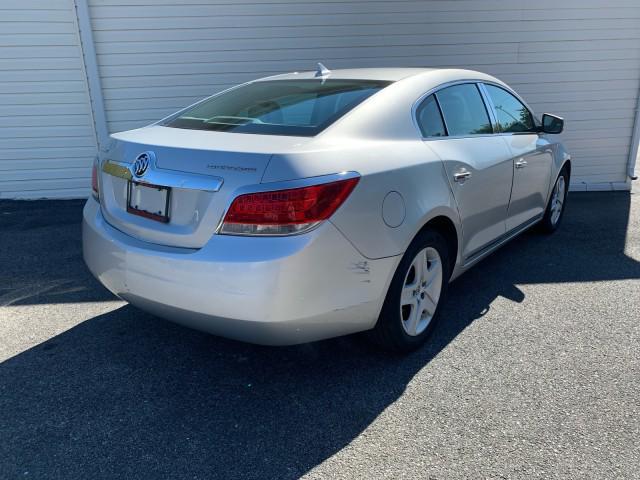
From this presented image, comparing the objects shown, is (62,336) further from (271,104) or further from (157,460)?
Answer: (271,104)

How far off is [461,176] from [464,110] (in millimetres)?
656

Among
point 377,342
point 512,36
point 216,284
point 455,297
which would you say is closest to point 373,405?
point 377,342

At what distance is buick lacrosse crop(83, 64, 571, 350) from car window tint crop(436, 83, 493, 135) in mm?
16

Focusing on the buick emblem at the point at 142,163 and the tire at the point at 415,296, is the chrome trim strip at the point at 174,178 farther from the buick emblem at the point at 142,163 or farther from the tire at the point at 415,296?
the tire at the point at 415,296

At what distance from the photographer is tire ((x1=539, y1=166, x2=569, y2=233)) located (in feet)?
16.6

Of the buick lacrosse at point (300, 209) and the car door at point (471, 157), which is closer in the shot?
the buick lacrosse at point (300, 209)

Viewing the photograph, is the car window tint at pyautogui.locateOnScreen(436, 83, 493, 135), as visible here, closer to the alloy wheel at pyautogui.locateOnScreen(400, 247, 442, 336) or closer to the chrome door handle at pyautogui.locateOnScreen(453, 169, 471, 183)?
the chrome door handle at pyautogui.locateOnScreen(453, 169, 471, 183)

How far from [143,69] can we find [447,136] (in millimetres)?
4902

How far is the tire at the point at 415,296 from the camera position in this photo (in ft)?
8.93

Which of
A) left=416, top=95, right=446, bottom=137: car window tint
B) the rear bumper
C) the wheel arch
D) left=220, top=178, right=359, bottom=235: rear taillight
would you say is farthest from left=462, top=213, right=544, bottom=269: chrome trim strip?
left=220, top=178, right=359, bottom=235: rear taillight

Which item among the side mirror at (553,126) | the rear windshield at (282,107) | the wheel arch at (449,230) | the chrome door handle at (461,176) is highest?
the rear windshield at (282,107)

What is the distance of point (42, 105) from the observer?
6.78 m

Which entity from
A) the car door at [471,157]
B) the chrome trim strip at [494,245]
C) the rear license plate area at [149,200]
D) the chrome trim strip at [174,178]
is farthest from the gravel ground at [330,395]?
the chrome trim strip at [174,178]

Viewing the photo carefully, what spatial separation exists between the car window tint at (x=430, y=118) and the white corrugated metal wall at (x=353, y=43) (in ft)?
13.0
